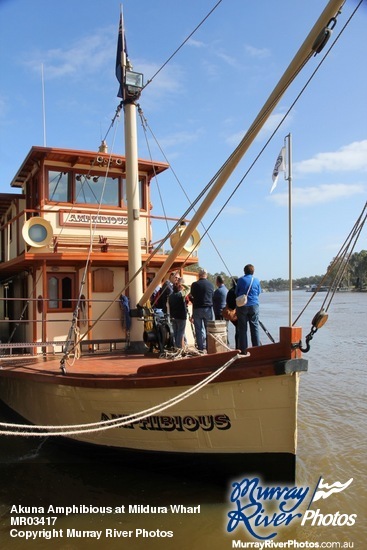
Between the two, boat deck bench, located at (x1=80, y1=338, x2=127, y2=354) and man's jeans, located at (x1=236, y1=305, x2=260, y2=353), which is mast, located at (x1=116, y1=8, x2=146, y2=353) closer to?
boat deck bench, located at (x1=80, y1=338, x2=127, y2=354)

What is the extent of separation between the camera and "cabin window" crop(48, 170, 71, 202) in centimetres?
1066

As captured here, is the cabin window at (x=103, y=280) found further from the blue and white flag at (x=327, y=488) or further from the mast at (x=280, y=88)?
the blue and white flag at (x=327, y=488)

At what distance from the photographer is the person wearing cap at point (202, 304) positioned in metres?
8.14

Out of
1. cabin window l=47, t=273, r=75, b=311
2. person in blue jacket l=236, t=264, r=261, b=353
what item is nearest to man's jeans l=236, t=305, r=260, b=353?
person in blue jacket l=236, t=264, r=261, b=353

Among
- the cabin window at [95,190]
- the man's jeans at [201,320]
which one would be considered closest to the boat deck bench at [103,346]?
the man's jeans at [201,320]

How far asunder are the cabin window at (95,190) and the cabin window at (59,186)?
8.3 inches

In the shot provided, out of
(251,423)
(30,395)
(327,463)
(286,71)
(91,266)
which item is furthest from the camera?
(91,266)

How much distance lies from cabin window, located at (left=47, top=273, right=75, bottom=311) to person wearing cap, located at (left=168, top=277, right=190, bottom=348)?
9.53ft

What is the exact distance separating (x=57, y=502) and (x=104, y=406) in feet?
4.59

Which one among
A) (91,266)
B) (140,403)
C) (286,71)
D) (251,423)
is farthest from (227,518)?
(91,266)

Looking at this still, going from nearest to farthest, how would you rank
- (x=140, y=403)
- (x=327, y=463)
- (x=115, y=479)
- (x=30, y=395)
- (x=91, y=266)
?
(x=140, y=403) → (x=115, y=479) → (x=327, y=463) → (x=30, y=395) → (x=91, y=266)

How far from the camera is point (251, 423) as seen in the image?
5590mm

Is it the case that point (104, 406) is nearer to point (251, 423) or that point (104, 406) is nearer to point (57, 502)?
point (57, 502)

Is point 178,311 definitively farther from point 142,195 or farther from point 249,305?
point 142,195
